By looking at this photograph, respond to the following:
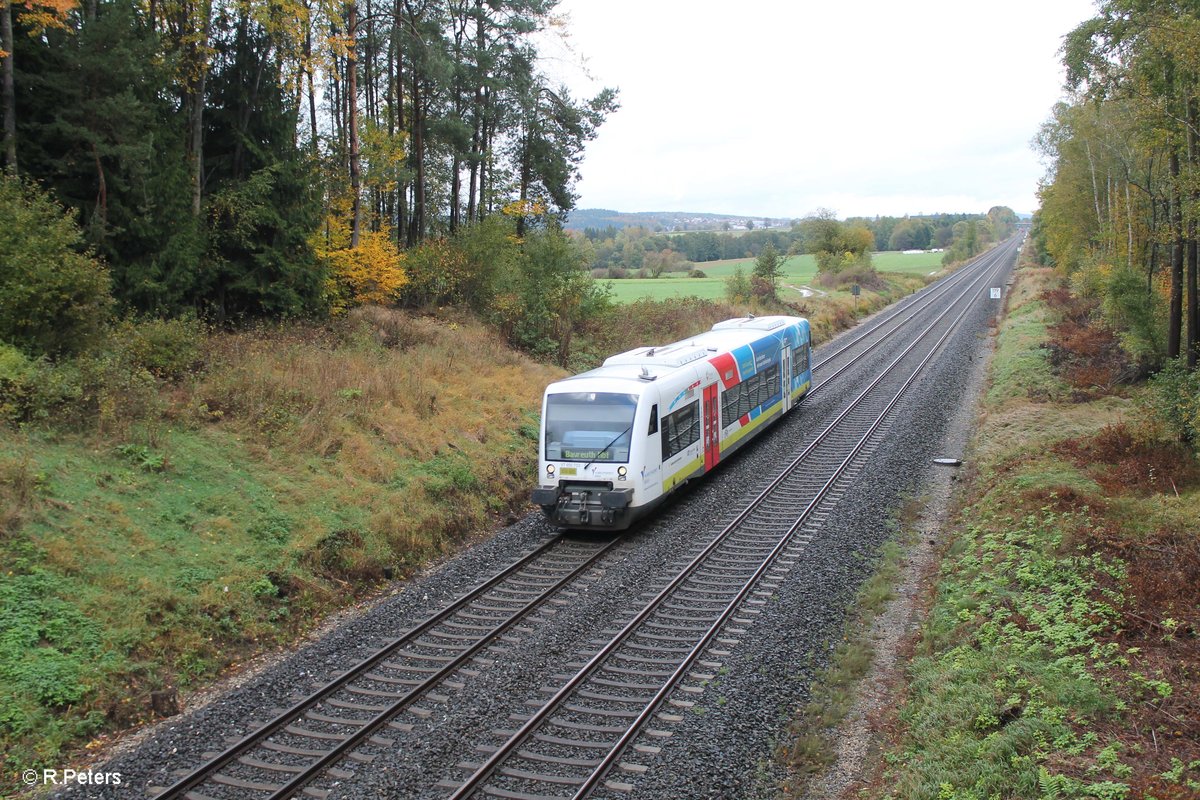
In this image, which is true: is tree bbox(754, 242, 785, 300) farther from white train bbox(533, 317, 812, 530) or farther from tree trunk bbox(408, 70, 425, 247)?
white train bbox(533, 317, 812, 530)

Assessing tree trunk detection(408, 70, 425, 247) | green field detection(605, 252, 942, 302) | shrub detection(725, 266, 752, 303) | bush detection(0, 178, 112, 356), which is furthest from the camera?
green field detection(605, 252, 942, 302)

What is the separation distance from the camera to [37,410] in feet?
38.9

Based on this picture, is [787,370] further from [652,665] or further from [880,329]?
[880,329]

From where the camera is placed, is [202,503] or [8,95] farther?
[8,95]

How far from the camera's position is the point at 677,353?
1800 cm

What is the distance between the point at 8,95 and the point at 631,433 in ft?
39.6

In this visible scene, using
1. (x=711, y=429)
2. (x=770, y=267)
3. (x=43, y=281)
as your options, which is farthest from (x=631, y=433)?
(x=770, y=267)


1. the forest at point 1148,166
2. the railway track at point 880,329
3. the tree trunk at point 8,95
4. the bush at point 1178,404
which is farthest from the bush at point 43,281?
the railway track at point 880,329

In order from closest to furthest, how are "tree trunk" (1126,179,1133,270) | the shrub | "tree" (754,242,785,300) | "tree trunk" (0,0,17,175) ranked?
"tree trunk" (0,0,17,175)
"tree trunk" (1126,179,1133,270)
the shrub
"tree" (754,242,785,300)

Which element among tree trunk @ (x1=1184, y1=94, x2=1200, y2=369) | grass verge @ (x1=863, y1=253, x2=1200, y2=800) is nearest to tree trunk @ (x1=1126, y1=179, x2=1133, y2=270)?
tree trunk @ (x1=1184, y1=94, x2=1200, y2=369)

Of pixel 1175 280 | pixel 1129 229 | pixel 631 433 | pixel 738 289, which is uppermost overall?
pixel 1129 229

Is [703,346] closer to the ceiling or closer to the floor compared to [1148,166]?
closer to the floor

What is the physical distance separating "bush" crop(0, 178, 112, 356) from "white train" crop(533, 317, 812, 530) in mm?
7683

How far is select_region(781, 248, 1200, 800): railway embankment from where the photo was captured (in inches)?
273
